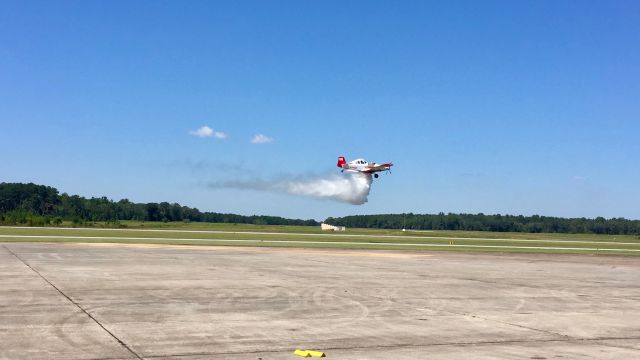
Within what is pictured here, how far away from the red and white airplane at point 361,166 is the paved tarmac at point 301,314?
55.1 m

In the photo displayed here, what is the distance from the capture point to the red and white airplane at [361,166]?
84.4 metres

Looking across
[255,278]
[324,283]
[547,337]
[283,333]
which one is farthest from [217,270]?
[547,337]

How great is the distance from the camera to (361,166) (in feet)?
284

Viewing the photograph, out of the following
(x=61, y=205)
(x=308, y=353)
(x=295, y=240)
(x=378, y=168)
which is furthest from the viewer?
(x=61, y=205)

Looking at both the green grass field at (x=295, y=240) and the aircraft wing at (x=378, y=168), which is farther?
the aircraft wing at (x=378, y=168)

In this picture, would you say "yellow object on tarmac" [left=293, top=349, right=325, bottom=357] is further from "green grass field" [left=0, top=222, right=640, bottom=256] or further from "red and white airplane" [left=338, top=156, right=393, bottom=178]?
"red and white airplane" [left=338, top=156, right=393, bottom=178]

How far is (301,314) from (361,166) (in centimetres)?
7074

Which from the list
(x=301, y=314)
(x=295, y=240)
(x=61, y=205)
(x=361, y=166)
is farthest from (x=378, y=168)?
(x=61, y=205)

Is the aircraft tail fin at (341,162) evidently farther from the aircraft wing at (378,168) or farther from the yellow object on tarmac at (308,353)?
the yellow object on tarmac at (308,353)

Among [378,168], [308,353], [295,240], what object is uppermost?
[378,168]

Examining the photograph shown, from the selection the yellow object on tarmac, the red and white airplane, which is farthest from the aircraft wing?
the yellow object on tarmac

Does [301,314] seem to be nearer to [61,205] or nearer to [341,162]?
[341,162]

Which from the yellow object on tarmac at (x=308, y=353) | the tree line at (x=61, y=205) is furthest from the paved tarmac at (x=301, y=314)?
the tree line at (x=61, y=205)

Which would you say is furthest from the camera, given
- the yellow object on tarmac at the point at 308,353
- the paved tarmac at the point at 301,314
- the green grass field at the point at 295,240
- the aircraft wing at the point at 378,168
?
the aircraft wing at the point at 378,168
